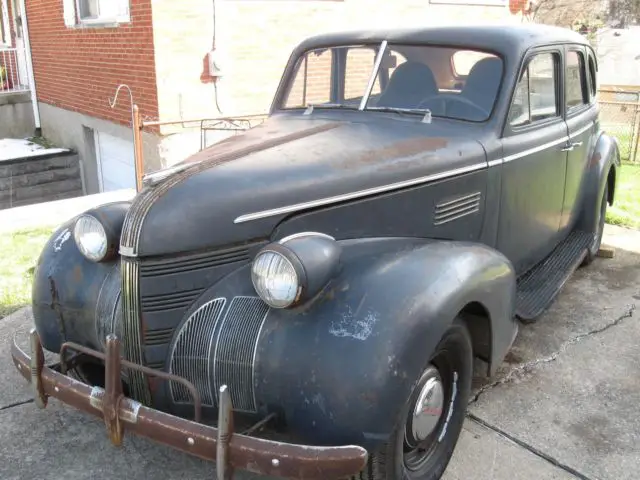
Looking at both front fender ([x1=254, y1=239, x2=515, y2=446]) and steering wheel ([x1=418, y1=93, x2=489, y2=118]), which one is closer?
front fender ([x1=254, y1=239, x2=515, y2=446])

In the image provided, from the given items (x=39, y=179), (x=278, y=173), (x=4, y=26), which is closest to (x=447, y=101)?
(x=278, y=173)

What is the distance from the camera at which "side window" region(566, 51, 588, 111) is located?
427 cm

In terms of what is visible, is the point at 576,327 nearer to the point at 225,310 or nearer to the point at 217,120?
the point at 225,310

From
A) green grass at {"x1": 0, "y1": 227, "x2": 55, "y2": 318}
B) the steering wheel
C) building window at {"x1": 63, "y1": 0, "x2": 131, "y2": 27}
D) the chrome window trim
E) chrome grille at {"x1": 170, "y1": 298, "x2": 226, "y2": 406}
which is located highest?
building window at {"x1": 63, "y1": 0, "x2": 131, "y2": 27}

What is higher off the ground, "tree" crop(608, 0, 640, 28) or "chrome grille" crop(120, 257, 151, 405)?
"tree" crop(608, 0, 640, 28)

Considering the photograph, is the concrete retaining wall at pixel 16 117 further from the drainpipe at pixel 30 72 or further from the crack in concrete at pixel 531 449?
the crack in concrete at pixel 531 449

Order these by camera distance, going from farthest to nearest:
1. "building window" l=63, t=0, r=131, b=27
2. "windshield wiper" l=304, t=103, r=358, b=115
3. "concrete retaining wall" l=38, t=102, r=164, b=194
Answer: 1. "concrete retaining wall" l=38, t=102, r=164, b=194
2. "building window" l=63, t=0, r=131, b=27
3. "windshield wiper" l=304, t=103, r=358, b=115

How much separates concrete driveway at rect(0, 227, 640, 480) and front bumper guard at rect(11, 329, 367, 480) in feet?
2.10

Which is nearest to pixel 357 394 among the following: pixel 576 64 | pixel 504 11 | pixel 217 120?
pixel 576 64

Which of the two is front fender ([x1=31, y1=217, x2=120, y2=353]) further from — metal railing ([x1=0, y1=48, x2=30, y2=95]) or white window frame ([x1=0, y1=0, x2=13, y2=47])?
white window frame ([x1=0, y1=0, x2=13, y2=47])

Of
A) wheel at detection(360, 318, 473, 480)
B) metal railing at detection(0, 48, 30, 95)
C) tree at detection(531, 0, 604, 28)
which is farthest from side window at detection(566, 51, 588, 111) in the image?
metal railing at detection(0, 48, 30, 95)

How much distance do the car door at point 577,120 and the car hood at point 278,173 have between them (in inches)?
55.1

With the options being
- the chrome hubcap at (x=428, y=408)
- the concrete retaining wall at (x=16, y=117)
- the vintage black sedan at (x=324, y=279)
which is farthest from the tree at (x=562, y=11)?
the chrome hubcap at (x=428, y=408)

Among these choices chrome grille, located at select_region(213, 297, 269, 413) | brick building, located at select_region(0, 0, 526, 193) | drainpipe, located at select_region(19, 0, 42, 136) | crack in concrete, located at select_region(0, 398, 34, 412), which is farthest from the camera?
drainpipe, located at select_region(19, 0, 42, 136)
